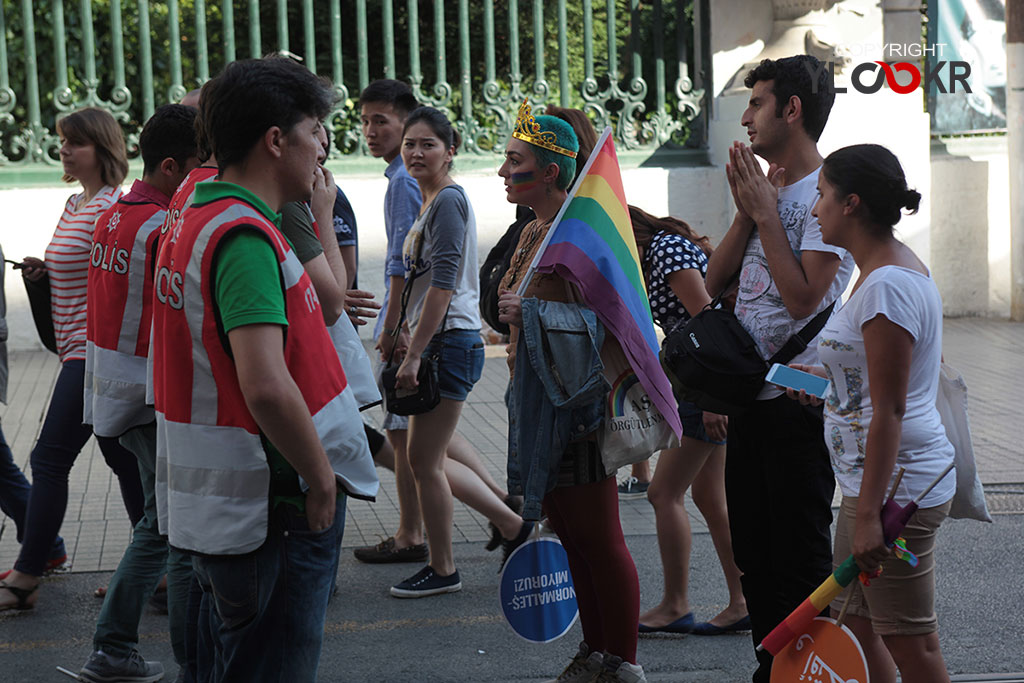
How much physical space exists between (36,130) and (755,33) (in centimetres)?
705

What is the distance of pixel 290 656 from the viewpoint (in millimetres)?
2648

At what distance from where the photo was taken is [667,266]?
14.2 feet

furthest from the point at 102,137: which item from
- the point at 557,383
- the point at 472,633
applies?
the point at 472,633

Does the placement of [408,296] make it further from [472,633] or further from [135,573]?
[135,573]

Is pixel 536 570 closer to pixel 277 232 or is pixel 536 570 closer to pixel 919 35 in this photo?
pixel 277 232

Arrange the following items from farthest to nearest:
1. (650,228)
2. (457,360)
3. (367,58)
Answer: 1. (367,58)
2. (457,360)
3. (650,228)

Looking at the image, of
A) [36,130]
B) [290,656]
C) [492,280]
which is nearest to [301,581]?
[290,656]

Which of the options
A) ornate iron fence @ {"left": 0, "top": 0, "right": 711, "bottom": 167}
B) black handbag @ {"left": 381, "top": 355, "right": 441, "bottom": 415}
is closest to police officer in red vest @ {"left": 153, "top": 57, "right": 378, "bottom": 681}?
black handbag @ {"left": 381, "top": 355, "right": 441, "bottom": 415}

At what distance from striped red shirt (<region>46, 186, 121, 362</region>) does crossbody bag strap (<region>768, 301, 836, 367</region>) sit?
8.77 ft

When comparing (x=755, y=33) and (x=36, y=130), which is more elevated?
(x=755, y=33)

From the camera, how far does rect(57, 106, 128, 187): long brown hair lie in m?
4.87

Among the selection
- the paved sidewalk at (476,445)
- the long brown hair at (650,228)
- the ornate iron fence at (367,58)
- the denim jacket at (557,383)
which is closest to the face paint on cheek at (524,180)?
the denim jacket at (557,383)

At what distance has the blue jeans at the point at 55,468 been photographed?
15.4 feet

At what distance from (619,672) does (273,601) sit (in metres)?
1.52
